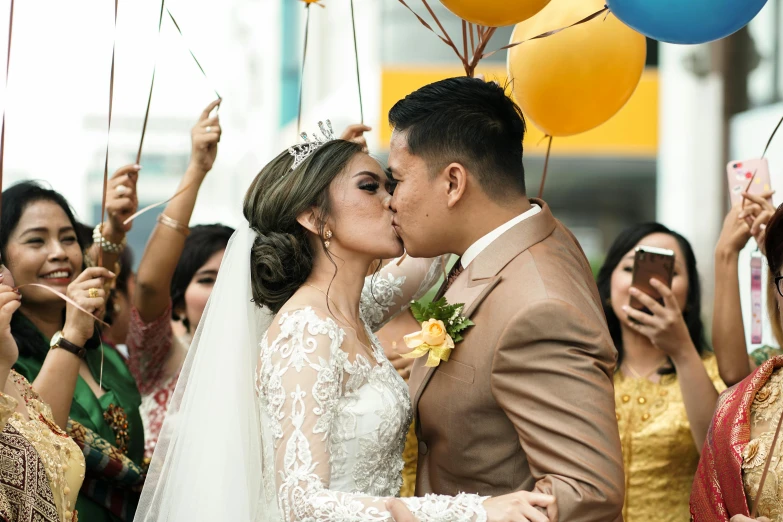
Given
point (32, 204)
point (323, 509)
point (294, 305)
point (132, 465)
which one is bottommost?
point (132, 465)

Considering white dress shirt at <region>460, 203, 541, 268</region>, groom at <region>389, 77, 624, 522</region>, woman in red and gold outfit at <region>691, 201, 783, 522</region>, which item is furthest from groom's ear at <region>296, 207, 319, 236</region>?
woman in red and gold outfit at <region>691, 201, 783, 522</region>

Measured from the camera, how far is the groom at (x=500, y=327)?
240 cm

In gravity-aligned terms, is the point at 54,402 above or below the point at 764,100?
below

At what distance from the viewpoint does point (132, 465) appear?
11.2 feet

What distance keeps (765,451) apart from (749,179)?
1.23 metres

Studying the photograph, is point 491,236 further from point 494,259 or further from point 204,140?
point 204,140

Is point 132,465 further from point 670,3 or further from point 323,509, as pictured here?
point 670,3

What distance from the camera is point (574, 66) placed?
3.23 m

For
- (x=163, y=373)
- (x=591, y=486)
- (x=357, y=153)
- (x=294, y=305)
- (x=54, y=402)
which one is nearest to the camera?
(x=591, y=486)

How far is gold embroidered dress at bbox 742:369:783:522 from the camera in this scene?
258 cm

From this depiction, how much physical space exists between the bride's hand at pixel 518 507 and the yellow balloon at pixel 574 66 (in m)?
1.46

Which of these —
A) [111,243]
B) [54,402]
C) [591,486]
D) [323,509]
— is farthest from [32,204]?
[591,486]

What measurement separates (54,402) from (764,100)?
8828mm

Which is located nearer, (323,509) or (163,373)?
(323,509)
